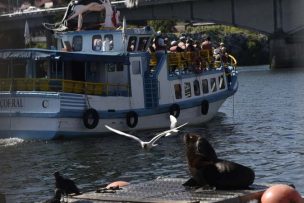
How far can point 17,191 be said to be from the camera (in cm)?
2427

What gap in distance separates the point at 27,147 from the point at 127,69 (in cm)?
611

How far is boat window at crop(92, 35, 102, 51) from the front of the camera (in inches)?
1600

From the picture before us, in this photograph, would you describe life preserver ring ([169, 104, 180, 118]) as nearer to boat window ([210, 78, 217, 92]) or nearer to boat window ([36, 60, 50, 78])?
boat window ([210, 78, 217, 92])

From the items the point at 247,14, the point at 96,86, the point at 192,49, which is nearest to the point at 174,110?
the point at 192,49

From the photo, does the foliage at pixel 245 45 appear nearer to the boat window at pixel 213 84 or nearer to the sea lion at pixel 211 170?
the boat window at pixel 213 84

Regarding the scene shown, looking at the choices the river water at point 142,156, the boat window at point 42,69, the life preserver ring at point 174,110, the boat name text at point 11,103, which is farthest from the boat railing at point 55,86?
the life preserver ring at point 174,110

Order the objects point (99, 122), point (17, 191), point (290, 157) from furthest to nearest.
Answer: point (99, 122), point (290, 157), point (17, 191)

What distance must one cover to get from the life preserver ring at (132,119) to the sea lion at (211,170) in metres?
20.8

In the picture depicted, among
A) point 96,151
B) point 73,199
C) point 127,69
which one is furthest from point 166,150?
point 73,199

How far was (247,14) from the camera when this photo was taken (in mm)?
95938

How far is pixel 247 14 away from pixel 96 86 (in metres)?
59.6

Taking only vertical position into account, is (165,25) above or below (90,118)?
above

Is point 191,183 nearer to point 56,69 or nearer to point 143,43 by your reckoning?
point 56,69

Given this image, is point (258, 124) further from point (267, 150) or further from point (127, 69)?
point (267, 150)
